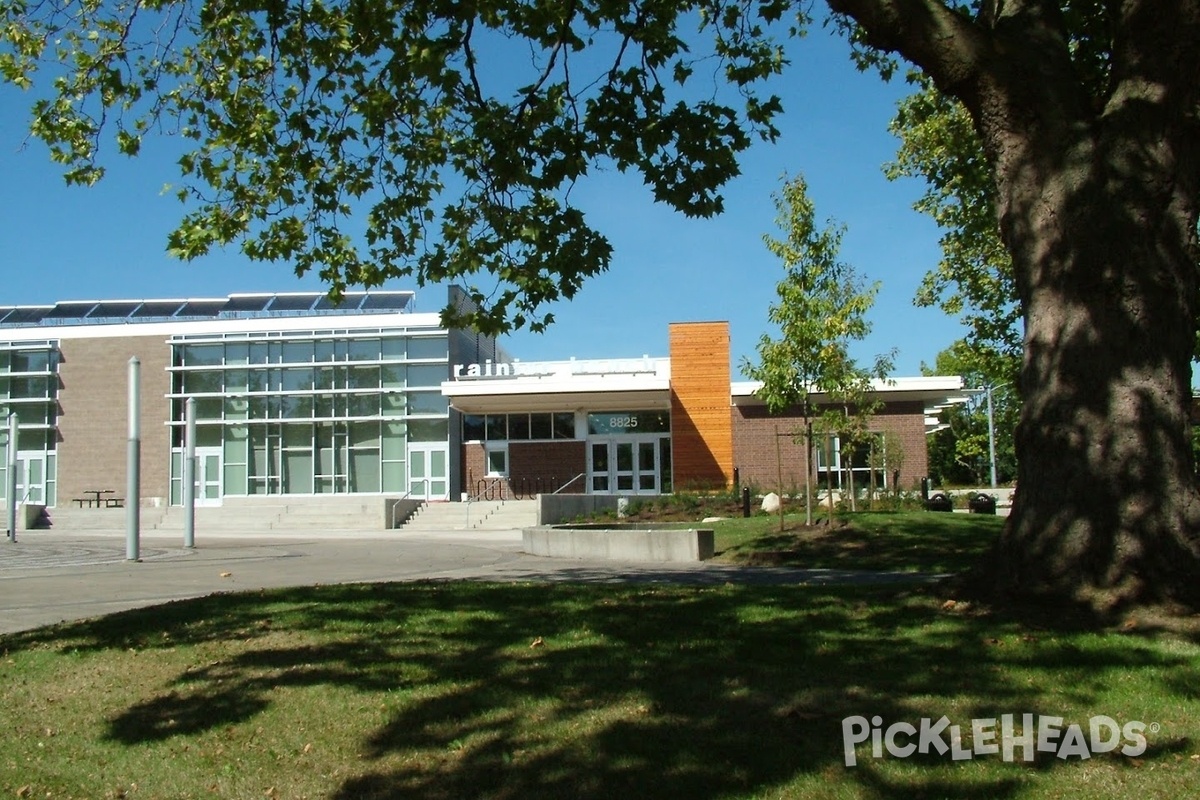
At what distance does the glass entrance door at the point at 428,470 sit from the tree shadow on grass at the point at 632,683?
34.1 metres

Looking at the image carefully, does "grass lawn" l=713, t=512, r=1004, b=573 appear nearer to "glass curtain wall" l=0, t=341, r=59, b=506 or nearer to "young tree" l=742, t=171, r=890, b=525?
"young tree" l=742, t=171, r=890, b=525

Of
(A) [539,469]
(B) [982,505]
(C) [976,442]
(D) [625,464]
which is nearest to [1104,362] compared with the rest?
(B) [982,505]

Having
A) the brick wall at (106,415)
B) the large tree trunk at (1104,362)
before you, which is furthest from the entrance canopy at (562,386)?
the large tree trunk at (1104,362)

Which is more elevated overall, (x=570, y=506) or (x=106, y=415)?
(x=106, y=415)

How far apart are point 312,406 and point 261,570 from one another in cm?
2809

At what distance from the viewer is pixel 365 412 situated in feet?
143

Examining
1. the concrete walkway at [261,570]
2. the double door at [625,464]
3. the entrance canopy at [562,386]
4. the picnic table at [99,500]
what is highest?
the entrance canopy at [562,386]

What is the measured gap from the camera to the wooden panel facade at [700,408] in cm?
4103

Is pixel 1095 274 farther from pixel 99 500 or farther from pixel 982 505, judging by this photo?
pixel 99 500

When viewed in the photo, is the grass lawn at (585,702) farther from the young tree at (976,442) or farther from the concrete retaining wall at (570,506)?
the young tree at (976,442)

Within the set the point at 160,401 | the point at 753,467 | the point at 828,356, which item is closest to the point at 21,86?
the point at 828,356

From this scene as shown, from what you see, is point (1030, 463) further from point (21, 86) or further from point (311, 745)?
point (21, 86)

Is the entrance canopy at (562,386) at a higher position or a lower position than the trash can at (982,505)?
higher

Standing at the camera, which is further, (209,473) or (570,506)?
(209,473)
